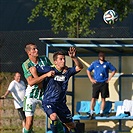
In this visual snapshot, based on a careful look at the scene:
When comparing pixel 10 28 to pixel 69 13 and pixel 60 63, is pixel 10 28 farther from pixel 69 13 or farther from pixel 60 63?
pixel 60 63

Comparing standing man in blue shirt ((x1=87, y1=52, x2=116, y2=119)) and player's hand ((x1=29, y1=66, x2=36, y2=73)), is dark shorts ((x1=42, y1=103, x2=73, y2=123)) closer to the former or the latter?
player's hand ((x1=29, y1=66, x2=36, y2=73))

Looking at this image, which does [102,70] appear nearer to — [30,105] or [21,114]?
[21,114]

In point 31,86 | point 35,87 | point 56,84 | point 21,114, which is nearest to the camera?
point 56,84

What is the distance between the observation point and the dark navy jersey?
13031 millimetres

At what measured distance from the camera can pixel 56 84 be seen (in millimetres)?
13078

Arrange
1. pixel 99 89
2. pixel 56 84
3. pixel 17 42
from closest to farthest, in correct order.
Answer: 1. pixel 56 84
2. pixel 99 89
3. pixel 17 42

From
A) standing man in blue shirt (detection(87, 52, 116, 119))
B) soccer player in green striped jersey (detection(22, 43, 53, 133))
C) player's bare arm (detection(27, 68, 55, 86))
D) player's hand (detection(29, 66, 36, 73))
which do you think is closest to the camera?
player's bare arm (detection(27, 68, 55, 86))

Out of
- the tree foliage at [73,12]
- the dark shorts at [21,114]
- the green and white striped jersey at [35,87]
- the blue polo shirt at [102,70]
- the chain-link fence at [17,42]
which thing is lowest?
the dark shorts at [21,114]

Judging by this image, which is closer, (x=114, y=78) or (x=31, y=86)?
(x=31, y=86)

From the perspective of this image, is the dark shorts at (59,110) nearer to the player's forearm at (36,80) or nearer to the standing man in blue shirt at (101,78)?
the player's forearm at (36,80)

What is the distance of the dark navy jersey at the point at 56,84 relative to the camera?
13.0m

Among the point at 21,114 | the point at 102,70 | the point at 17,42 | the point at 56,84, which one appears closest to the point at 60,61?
the point at 56,84

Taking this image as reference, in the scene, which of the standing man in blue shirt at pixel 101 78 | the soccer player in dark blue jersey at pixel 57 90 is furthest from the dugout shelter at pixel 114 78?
the soccer player in dark blue jersey at pixel 57 90

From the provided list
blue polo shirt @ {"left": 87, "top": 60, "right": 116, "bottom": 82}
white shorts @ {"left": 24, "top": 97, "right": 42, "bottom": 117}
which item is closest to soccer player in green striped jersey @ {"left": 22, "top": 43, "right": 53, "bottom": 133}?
white shorts @ {"left": 24, "top": 97, "right": 42, "bottom": 117}
